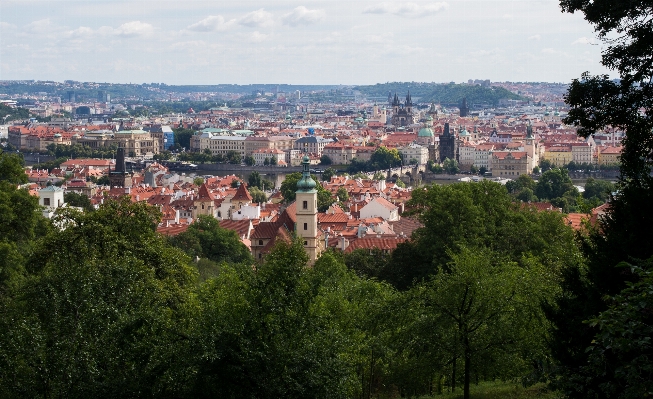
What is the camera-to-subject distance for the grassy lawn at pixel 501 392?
1560cm

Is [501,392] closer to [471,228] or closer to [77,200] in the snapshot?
[471,228]

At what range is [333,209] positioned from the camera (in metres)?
55.3

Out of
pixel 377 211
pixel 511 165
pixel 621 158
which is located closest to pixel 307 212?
pixel 377 211

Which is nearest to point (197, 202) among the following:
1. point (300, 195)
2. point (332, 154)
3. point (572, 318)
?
point (300, 195)

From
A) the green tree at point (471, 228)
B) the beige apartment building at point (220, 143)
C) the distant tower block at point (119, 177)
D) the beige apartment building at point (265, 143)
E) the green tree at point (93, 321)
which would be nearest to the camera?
the green tree at point (93, 321)

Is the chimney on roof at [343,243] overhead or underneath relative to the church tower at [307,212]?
underneath

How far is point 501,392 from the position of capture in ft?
53.2

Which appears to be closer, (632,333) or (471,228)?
(632,333)

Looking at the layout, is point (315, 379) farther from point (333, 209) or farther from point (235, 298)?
point (333, 209)

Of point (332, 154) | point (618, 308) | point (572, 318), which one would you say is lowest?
point (332, 154)

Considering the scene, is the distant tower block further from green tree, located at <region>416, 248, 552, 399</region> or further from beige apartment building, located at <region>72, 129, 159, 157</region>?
green tree, located at <region>416, 248, 552, 399</region>

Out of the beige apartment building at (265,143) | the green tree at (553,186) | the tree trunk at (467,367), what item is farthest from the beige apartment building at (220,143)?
the tree trunk at (467,367)

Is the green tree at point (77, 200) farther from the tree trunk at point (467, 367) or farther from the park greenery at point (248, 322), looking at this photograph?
the tree trunk at point (467, 367)

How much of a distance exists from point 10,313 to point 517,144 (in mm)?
Result: 112535
